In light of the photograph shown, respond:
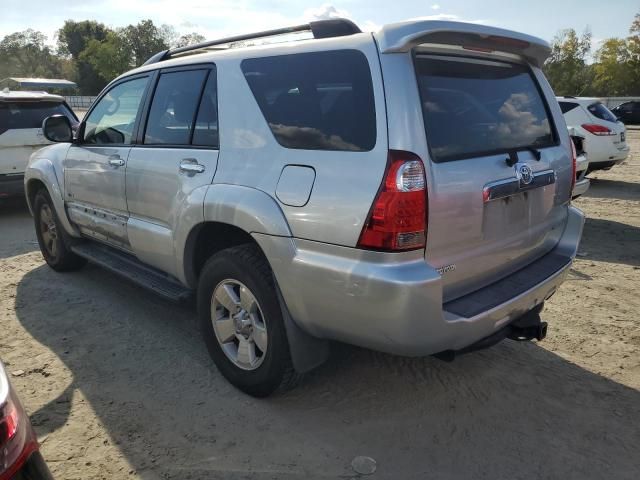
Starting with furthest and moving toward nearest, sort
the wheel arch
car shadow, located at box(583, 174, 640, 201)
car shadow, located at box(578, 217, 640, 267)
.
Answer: car shadow, located at box(583, 174, 640, 201) → car shadow, located at box(578, 217, 640, 267) → the wheel arch

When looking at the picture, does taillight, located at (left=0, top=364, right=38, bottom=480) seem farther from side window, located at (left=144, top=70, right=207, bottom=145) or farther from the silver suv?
side window, located at (left=144, top=70, right=207, bottom=145)

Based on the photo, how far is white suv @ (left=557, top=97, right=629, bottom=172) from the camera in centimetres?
972

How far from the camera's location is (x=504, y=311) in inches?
102

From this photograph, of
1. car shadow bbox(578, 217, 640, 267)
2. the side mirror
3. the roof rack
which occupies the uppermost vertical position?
the roof rack

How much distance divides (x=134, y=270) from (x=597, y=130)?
9109 millimetres

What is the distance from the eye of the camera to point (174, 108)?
3527mm

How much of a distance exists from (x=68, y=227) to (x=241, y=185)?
2799mm

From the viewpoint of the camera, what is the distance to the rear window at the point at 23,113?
7637mm

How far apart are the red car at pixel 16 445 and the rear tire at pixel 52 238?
3.66m

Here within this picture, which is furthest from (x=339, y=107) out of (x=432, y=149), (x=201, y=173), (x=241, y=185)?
(x=201, y=173)

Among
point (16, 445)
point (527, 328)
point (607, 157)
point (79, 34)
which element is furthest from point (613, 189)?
point (79, 34)

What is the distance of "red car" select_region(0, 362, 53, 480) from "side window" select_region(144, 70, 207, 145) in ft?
6.68

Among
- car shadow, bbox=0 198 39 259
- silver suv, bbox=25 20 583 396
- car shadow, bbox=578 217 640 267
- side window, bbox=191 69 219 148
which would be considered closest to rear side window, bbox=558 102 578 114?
car shadow, bbox=578 217 640 267

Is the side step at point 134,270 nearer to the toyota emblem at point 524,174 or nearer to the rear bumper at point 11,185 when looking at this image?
the toyota emblem at point 524,174
